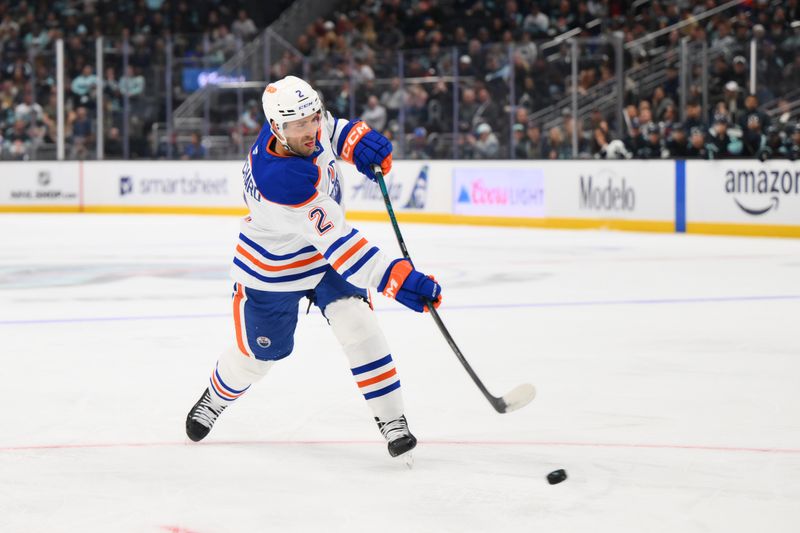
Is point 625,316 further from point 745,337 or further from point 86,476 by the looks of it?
point 86,476

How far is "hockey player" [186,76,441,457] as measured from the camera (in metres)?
3.21

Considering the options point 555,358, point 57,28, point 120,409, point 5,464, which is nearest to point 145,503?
point 5,464

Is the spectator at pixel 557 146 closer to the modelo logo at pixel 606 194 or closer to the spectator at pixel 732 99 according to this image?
the modelo logo at pixel 606 194

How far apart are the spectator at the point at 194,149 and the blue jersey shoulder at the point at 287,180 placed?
13372 mm

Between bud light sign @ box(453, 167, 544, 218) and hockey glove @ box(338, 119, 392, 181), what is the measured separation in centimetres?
994

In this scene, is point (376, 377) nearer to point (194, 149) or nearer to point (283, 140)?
point (283, 140)

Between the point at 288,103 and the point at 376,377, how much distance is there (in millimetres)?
814

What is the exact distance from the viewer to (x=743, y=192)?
39.6 ft

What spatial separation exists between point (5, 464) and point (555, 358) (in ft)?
8.17

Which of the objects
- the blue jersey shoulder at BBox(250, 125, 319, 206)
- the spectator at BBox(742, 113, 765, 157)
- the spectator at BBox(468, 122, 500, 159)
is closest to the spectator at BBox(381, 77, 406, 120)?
the spectator at BBox(468, 122, 500, 159)

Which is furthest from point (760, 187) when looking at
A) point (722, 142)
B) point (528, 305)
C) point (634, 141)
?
point (528, 305)

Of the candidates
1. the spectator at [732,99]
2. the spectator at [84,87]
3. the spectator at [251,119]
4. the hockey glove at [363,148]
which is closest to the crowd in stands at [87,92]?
the spectator at [84,87]

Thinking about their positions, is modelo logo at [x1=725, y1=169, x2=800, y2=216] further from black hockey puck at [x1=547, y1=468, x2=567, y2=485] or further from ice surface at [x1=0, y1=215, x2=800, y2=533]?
black hockey puck at [x1=547, y1=468, x2=567, y2=485]

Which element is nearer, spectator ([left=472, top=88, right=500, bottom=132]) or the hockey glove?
the hockey glove
